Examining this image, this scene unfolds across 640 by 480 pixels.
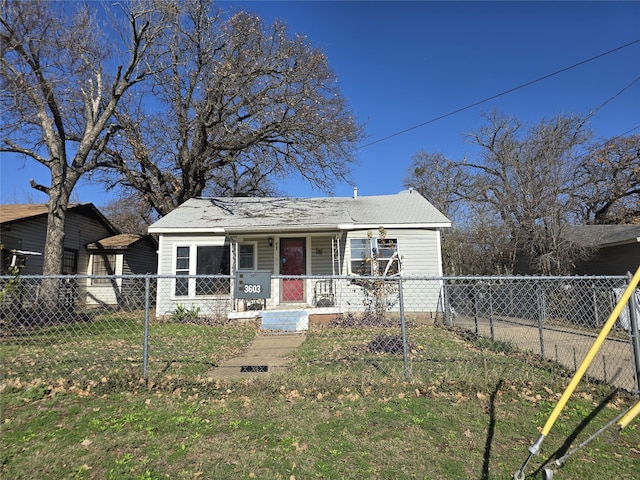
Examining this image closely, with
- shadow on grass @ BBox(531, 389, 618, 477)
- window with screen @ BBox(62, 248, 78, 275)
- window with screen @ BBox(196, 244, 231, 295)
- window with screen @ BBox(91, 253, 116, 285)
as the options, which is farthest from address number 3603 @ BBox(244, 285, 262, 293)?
window with screen @ BBox(91, 253, 116, 285)

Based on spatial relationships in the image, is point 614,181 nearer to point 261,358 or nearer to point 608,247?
point 608,247

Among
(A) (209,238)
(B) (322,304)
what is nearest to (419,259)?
(B) (322,304)

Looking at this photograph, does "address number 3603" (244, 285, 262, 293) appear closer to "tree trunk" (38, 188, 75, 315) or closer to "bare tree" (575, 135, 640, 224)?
"tree trunk" (38, 188, 75, 315)

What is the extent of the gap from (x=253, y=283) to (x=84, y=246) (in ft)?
54.0

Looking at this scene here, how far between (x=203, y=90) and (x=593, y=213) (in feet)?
82.5

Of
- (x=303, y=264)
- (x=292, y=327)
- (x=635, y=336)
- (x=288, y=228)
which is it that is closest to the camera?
(x=635, y=336)

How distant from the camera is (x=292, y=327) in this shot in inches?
366

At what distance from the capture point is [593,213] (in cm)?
2439

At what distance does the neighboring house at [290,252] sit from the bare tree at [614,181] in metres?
16.9

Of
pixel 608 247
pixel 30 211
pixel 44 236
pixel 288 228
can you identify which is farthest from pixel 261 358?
pixel 30 211

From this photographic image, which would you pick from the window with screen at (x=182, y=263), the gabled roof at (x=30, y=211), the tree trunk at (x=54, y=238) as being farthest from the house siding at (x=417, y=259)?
the gabled roof at (x=30, y=211)

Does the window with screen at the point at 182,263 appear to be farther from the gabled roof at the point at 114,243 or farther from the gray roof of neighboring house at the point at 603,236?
the gray roof of neighboring house at the point at 603,236

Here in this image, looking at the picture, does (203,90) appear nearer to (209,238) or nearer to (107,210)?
(209,238)

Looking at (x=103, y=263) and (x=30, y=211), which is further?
(x=103, y=263)
